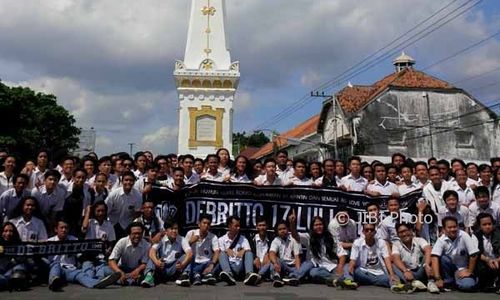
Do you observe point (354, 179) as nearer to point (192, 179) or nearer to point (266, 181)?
point (266, 181)

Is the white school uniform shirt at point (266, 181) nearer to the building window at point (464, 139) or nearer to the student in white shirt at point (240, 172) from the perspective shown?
the student in white shirt at point (240, 172)

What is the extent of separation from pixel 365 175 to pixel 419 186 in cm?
98

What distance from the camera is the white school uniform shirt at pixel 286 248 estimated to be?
8.40 meters

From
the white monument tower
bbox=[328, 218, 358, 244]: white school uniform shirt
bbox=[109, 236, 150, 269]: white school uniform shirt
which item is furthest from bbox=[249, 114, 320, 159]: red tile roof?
bbox=[109, 236, 150, 269]: white school uniform shirt

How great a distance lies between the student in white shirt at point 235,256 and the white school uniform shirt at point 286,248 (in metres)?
0.41

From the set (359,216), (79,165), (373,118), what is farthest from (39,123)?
(359,216)

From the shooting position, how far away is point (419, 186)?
9484 millimetres

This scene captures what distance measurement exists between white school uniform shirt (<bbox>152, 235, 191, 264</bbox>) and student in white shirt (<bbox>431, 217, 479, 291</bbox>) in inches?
146

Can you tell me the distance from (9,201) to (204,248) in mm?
3033

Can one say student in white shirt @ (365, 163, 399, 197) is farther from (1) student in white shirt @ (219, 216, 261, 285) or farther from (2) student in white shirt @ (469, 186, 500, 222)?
(1) student in white shirt @ (219, 216, 261, 285)

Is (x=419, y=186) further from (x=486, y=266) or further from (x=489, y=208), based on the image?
(x=486, y=266)

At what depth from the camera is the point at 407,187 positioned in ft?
31.1

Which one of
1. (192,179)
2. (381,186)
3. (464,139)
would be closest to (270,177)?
(192,179)

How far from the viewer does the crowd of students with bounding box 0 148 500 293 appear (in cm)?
786
